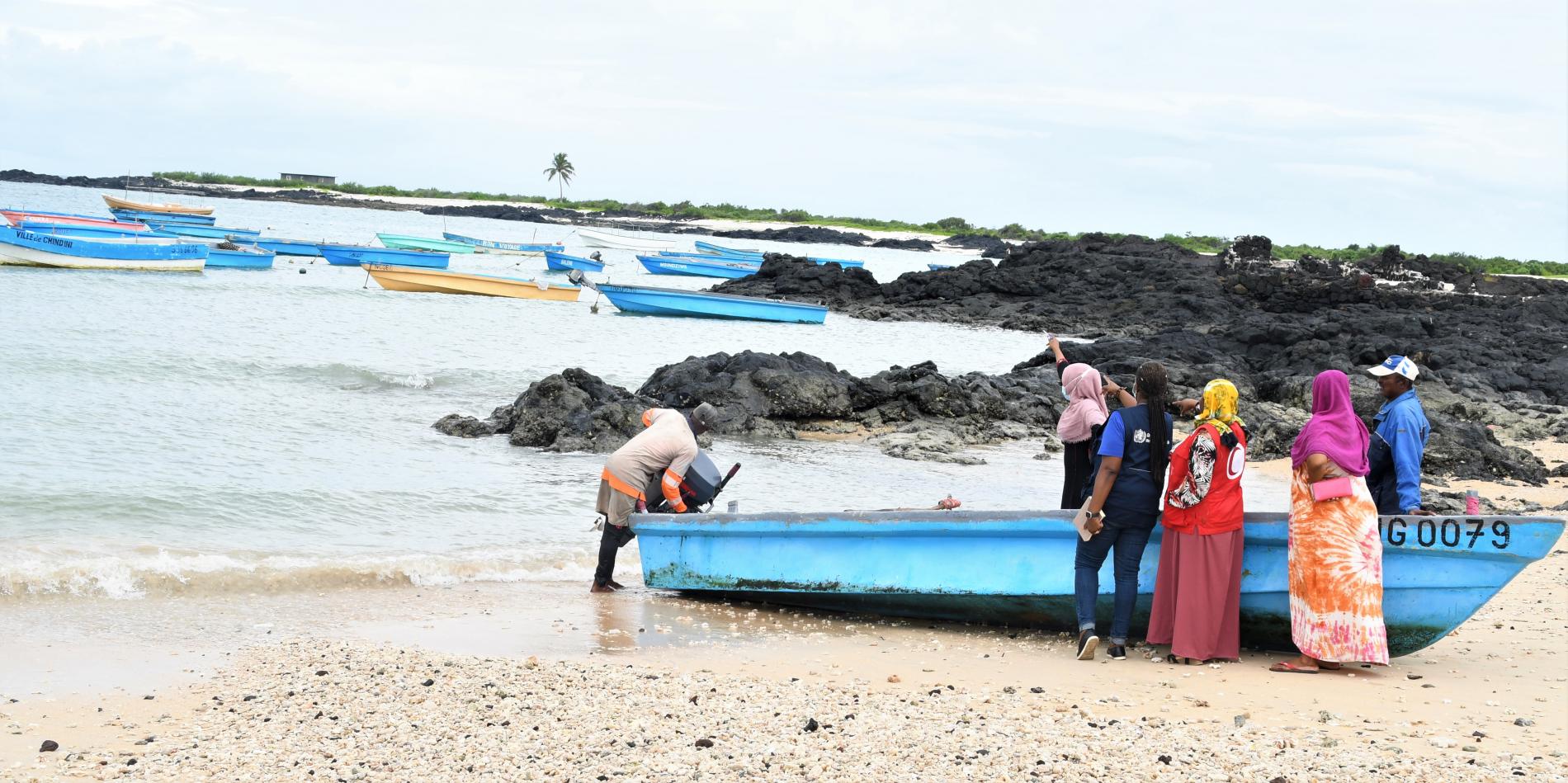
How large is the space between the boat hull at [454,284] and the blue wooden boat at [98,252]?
6163 millimetres

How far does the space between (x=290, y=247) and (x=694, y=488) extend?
52700 mm

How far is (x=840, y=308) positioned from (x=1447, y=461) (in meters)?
32.0

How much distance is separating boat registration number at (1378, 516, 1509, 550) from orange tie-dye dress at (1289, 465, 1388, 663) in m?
0.26

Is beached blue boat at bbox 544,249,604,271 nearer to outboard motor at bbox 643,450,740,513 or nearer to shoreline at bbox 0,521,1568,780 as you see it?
outboard motor at bbox 643,450,740,513

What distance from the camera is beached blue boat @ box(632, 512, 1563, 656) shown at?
6645 millimetres

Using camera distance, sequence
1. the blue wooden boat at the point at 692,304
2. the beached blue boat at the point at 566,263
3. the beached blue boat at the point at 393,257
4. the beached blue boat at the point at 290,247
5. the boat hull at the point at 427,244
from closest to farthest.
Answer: the blue wooden boat at the point at 692,304, the beached blue boat at the point at 393,257, the beached blue boat at the point at 290,247, the beached blue boat at the point at 566,263, the boat hull at the point at 427,244

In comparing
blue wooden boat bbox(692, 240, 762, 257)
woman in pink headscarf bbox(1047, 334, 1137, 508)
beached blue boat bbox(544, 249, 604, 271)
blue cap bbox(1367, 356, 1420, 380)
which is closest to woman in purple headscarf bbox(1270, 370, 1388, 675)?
blue cap bbox(1367, 356, 1420, 380)

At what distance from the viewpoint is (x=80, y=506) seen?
11391mm

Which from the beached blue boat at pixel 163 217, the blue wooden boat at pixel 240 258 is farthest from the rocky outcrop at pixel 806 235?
the blue wooden boat at pixel 240 258

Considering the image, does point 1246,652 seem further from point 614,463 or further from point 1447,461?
point 1447,461

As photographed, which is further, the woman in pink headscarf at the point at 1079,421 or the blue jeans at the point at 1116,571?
the woman in pink headscarf at the point at 1079,421

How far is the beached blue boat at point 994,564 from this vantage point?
664 cm

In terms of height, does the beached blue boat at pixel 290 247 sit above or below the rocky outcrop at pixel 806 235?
below

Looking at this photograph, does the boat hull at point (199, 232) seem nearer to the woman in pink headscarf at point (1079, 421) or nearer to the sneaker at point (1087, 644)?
the woman in pink headscarf at point (1079, 421)
